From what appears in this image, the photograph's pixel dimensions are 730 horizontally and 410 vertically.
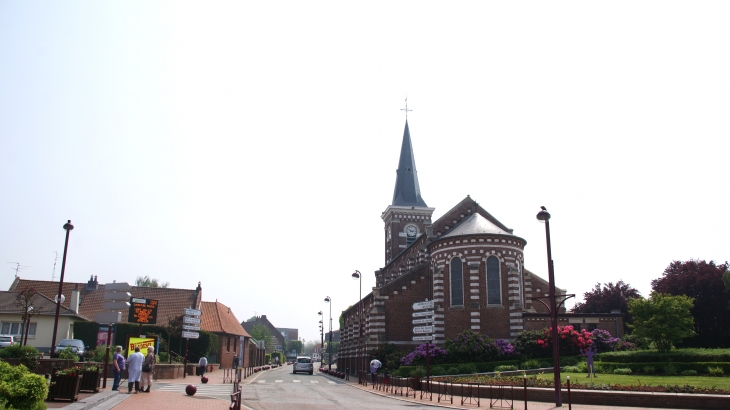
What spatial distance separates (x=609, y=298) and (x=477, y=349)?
73.6 feet

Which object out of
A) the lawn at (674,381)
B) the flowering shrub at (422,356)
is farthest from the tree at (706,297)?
the lawn at (674,381)

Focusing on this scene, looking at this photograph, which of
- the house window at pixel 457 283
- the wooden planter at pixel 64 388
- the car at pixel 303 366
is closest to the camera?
the wooden planter at pixel 64 388

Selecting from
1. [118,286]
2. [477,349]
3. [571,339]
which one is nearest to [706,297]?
[571,339]

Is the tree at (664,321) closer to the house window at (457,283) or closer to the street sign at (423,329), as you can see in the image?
the house window at (457,283)

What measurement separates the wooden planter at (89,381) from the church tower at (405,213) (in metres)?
46.3

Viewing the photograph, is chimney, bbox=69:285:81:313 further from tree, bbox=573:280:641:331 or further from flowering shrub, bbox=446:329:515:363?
tree, bbox=573:280:641:331

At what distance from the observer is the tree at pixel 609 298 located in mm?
53812

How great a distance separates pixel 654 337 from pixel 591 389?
14746mm

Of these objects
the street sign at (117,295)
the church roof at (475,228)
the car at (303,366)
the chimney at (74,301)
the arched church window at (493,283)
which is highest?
the church roof at (475,228)

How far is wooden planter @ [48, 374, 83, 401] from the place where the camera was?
53.4 ft

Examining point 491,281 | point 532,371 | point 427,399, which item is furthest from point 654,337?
point 427,399

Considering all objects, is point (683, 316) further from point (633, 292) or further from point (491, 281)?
point (633, 292)

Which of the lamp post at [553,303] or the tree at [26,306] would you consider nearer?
the lamp post at [553,303]

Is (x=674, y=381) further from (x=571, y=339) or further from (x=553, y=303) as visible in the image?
(x=553, y=303)
